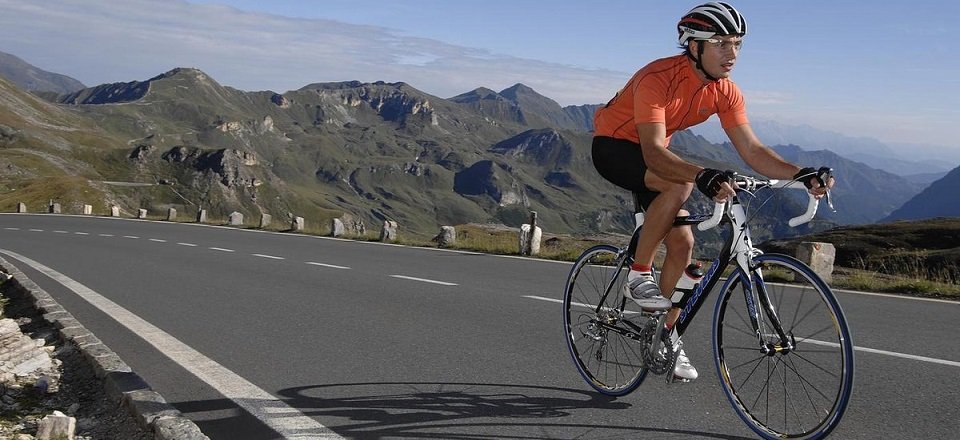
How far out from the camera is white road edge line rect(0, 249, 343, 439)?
415 cm

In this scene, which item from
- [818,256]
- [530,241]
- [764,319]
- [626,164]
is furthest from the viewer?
[530,241]

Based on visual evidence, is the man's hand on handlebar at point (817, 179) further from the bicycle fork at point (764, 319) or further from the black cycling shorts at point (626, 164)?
the black cycling shorts at point (626, 164)

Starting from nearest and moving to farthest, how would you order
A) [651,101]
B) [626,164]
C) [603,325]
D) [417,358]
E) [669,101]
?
1. [651,101]
2. [669,101]
3. [626,164]
4. [603,325]
5. [417,358]

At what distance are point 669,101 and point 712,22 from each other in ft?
1.53

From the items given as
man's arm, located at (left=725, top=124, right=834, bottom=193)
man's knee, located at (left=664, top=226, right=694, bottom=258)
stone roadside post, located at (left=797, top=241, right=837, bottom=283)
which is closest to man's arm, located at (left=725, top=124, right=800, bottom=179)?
man's arm, located at (left=725, top=124, right=834, bottom=193)

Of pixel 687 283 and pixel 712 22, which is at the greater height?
pixel 712 22

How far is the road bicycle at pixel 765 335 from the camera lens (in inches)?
130

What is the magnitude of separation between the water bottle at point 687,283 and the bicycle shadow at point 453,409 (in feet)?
2.29

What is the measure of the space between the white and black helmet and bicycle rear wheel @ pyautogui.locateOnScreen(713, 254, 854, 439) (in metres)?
1.15

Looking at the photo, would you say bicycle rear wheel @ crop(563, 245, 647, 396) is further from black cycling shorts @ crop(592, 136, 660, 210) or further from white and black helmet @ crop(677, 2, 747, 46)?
white and black helmet @ crop(677, 2, 747, 46)

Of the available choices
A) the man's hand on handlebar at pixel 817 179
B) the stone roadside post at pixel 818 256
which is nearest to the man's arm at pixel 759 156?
the man's hand on handlebar at pixel 817 179

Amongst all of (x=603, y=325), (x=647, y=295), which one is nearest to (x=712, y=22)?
(x=647, y=295)

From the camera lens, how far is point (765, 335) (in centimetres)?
364

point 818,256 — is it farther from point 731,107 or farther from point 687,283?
point 687,283
